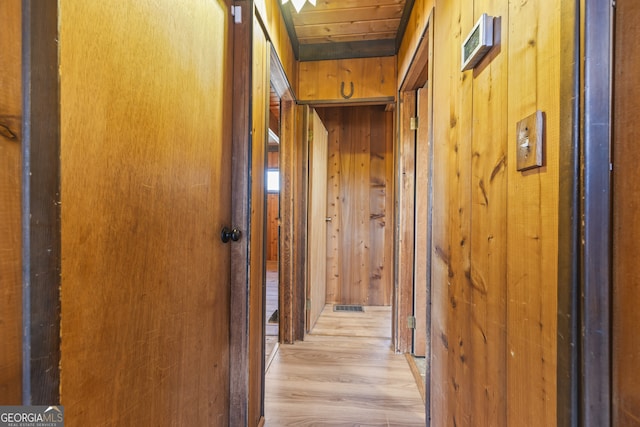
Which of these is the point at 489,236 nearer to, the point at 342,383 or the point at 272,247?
the point at 342,383

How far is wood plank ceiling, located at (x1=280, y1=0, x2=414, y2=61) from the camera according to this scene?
6.79 ft

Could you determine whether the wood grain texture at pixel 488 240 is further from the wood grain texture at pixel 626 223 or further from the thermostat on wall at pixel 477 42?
the wood grain texture at pixel 626 223

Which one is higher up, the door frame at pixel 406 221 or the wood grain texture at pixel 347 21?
the wood grain texture at pixel 347 21

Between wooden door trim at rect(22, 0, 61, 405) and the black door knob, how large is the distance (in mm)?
663

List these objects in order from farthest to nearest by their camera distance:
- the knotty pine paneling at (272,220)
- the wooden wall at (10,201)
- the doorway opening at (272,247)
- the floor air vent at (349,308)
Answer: the knotty pine paneling at (272,220) < the floor air vent at (349,308) < the doorway opening at (272,247) < the wooden wall at (10,201)

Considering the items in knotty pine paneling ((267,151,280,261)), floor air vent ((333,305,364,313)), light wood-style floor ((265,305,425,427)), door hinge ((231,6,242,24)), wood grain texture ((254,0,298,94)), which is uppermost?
wood grain texture ((254,0,298,94))

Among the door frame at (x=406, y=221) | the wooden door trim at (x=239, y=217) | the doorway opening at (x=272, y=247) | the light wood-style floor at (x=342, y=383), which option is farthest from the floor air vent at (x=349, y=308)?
the wooden door trim at (x=239, y=217)

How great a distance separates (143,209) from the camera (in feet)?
2.50

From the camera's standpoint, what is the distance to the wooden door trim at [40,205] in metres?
0.47

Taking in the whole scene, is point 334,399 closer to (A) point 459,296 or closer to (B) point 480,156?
(A) point 459,296

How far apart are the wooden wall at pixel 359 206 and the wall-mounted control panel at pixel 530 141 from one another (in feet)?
9.21

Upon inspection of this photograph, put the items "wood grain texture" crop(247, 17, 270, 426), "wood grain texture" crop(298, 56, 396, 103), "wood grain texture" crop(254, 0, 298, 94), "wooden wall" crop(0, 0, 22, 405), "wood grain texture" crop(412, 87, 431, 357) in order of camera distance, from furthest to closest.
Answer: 1. "wood grain texture" crop(298, 56, 396, 103)
2. "wood grain texture" crop(412, 87, 431, 357)
3. "wood grain texture" crop(254, 0, 298, 94)
4. "wood grain texture" crop(247, 17, 270, 426)
5. "wooden wall" crop(0, 0, 22, 405)

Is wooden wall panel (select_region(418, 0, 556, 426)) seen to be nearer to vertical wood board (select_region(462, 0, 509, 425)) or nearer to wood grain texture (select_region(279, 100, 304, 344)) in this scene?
vertical wood board (select_region(462, 0, 509, 425))

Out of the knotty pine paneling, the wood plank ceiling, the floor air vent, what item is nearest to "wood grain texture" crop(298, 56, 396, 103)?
the wood plank ceiling
